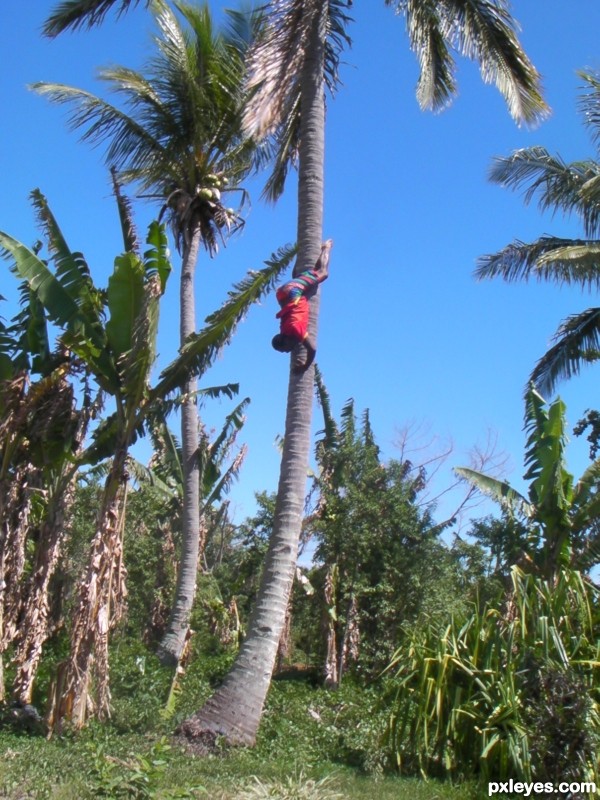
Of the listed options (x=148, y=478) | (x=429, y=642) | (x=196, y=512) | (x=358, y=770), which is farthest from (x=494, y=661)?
(x=148, y=478)

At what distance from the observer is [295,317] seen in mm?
10484

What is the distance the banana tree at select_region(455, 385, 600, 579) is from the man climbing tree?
18.0ft

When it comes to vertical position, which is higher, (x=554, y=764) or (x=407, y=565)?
(x=407, y=565)

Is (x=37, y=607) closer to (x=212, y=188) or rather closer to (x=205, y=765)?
(x=205, y=765)

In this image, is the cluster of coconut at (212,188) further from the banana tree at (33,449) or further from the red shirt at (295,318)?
the red shirt at (295,318)

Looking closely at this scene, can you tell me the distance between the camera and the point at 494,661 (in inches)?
336

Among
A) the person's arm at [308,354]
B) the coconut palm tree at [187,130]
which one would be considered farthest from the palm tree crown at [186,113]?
the person's arm at [308,354]

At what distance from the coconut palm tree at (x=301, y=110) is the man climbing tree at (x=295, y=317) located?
9.1 inches

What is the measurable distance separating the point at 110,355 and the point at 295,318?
3.10 meters

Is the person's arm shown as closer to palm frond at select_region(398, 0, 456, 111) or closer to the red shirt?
the red shirt

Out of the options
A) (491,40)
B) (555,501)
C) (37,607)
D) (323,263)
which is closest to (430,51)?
(491,40)

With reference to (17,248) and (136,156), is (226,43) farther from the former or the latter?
(17,248)

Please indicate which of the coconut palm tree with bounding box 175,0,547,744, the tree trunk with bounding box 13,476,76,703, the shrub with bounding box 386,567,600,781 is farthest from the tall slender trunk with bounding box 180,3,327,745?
the tree trunk with bounding box 13,476,76,703

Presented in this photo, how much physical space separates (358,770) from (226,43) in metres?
12.5
